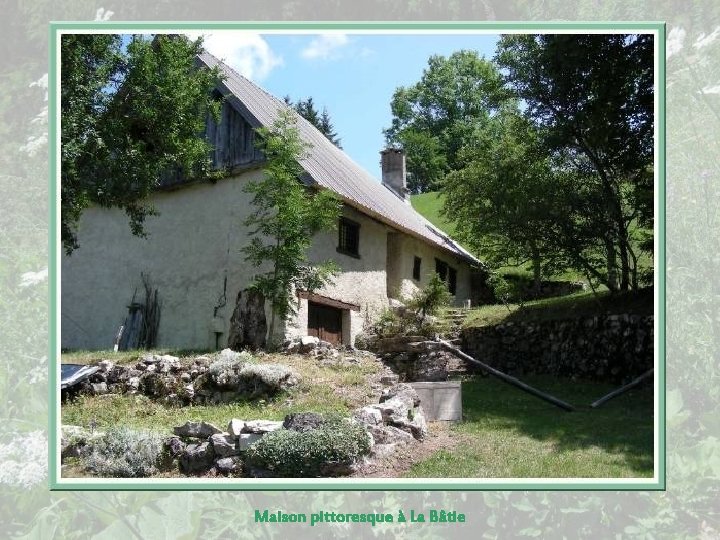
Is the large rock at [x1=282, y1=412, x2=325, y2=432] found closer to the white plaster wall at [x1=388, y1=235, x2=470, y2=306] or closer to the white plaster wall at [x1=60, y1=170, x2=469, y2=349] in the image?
the white plaster wall at [x1=60, y1=170, x2=469, y2=349]

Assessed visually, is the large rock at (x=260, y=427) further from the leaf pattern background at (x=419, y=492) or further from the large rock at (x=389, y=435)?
the leaf pattern background at (x=419, y=492)

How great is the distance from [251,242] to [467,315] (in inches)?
247

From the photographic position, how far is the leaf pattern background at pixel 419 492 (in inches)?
242

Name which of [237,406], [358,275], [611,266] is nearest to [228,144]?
[358,275]

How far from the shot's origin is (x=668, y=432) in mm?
6637

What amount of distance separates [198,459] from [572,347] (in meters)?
8.97

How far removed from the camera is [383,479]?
Result: 21.3 ft

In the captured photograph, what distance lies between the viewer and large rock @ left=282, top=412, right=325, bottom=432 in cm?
Result: 845

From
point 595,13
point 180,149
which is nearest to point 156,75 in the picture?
point 180,149

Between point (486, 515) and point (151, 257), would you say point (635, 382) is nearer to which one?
point (486, 515)

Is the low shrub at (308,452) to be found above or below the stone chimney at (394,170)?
below

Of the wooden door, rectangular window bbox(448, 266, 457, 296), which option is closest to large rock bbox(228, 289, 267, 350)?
the wooden door

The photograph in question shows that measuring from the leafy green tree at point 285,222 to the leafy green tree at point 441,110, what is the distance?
2386 mm

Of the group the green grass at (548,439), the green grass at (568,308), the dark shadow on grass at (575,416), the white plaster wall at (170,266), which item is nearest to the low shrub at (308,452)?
the green grass at (548,439)
